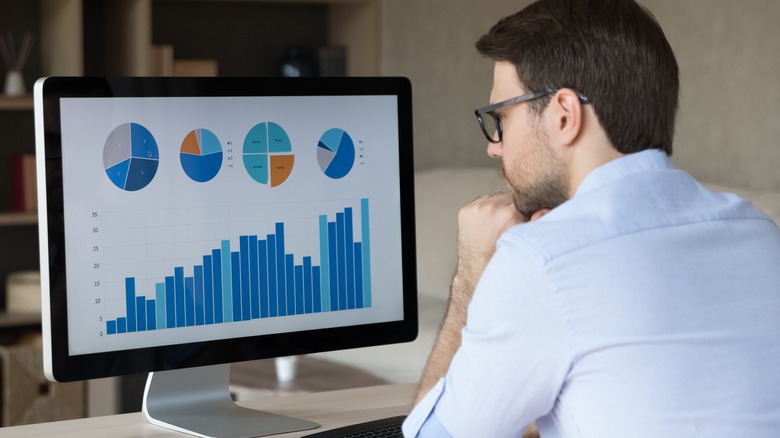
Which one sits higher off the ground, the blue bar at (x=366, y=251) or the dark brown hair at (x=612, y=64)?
the dark brown hair at (x=612, y=64)

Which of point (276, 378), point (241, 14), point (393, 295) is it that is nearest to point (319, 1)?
point (241, 14)

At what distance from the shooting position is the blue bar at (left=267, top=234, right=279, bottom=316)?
1.38 metres

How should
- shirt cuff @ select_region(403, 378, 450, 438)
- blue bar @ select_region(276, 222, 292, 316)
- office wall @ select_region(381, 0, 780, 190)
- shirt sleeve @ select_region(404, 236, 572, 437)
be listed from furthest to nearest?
office wall @ select_region(381, 0, 780, 190) → blue bar @ select_region(276, 222, 292, 316) → shirt cuff @ select_region(403, 378, 450, 438) → shirt sleeve @ select_region(404, 236, 572, 437)

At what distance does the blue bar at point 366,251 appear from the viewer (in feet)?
4.76

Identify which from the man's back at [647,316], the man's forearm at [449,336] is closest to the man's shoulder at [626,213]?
the man's back at [647,316]

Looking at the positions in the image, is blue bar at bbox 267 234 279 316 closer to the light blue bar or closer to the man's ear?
the light blue bar

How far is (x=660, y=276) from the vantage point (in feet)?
3.24

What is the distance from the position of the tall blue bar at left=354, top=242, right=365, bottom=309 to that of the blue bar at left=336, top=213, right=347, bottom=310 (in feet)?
0.06

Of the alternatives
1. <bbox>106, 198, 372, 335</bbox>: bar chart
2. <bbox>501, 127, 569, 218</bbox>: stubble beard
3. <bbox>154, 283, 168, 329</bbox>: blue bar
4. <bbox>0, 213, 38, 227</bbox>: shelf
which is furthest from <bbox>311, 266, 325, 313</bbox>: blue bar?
<bbox>0, 213, 38, 227</bbox>: shelf

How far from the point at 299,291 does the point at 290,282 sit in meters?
0.02

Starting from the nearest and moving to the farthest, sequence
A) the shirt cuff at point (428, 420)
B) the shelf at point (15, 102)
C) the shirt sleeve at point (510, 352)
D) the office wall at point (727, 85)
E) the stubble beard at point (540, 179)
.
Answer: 1. the shirt sleeve at point (510, 352)
2. the shirt cuff at point (428, 420)
3. the stubble beard at point (540, 179)
4. the office wall at point (727, 85)
5. the shelf at point (15, 102)

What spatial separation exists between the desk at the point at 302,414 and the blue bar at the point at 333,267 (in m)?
0.16

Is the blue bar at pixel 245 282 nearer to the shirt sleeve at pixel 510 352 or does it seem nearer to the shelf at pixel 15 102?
the shirt sleeve at pixel 510 352

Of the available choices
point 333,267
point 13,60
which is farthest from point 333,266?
point 13,60
